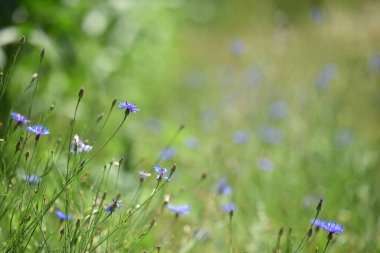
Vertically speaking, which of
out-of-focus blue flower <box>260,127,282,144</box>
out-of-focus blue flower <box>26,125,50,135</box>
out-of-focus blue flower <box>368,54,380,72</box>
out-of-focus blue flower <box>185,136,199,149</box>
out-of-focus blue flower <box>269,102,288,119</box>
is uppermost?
out-of-focus blue flower <box>26,125,50,135</box>

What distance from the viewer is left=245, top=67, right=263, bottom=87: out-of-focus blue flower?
5166 mm

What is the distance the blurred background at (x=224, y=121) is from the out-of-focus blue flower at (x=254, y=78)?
18 millimetres

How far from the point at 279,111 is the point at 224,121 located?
1.85ft

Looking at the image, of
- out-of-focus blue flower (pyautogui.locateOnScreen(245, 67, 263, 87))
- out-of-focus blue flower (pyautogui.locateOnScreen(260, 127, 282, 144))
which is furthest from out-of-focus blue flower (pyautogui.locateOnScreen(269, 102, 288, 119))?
out-of-focus blue flower (pyautogui.locateOnScreen(245, 67, 263, 87))

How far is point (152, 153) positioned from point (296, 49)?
3456 mm

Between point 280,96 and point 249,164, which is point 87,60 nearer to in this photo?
point 249,164

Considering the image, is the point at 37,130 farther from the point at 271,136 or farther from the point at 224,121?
the point at 224,121

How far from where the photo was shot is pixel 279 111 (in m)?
4.36

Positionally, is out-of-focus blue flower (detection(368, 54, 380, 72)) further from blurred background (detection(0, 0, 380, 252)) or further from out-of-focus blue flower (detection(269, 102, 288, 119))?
out-of-focus blue flower (detection(269, 102, 288, 119))

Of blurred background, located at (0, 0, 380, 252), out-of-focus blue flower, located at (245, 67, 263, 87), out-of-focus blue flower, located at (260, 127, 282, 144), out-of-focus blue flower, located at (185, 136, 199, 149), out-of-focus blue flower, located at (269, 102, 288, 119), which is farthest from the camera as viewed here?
out-of-focus blue flower, located at (245, 67, 263, 87)

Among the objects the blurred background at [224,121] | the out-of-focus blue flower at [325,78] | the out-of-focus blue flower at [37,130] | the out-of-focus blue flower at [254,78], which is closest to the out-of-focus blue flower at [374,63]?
the blurred background at [224,121]

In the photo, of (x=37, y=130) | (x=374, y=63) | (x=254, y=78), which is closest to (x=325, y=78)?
(x=374, y=63)

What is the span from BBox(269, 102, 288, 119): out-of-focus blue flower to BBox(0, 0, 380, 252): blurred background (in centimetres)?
1

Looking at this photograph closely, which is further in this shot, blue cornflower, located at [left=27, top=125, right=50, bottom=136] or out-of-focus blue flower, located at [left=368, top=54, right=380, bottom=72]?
out-of-focus blue flower, located at [left=368, top=54, right=380, bottom=72]
